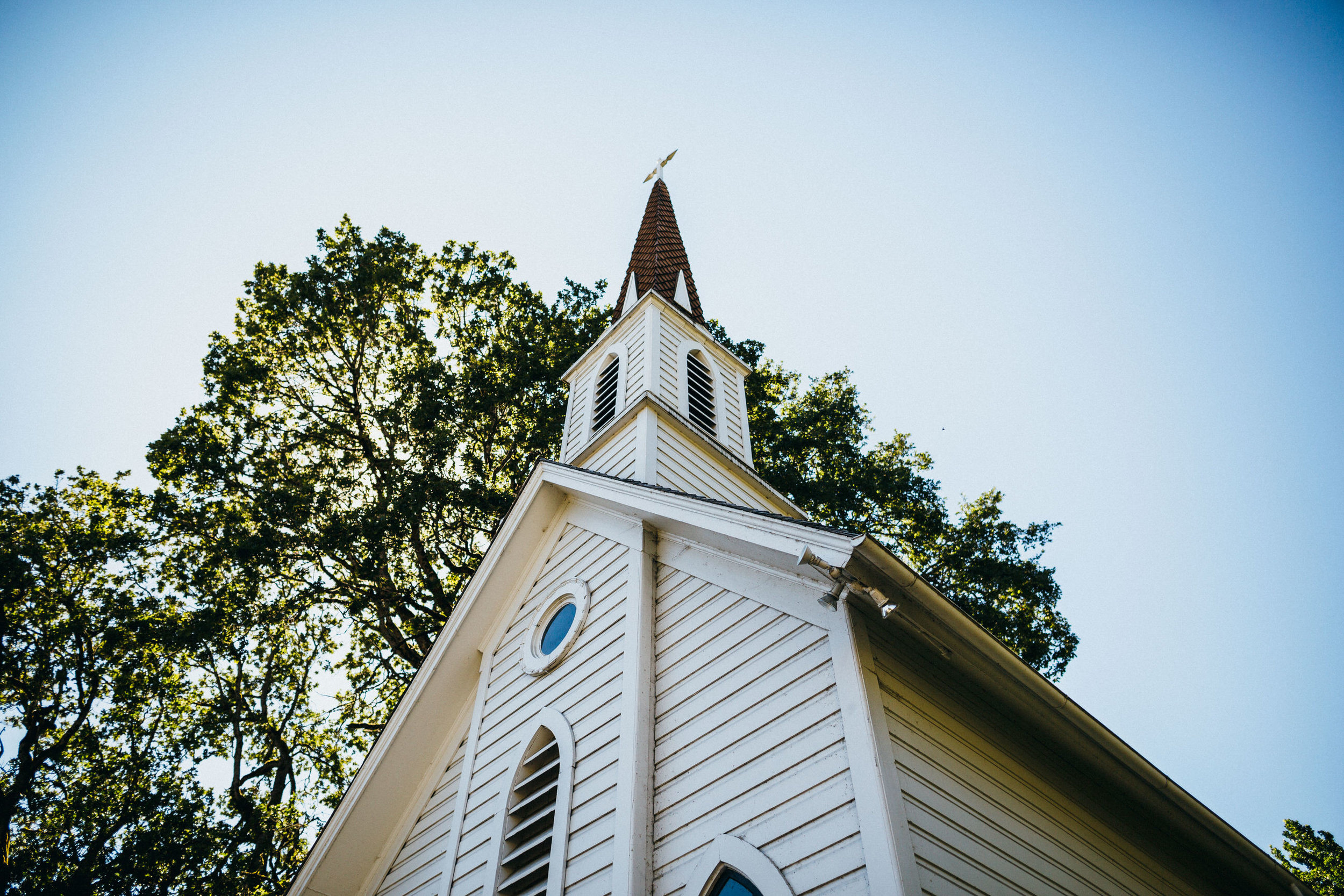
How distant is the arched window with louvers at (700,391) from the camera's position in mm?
11562

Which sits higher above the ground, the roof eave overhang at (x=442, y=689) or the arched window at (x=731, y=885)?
the roof eave overhang at (x=442, y=689)

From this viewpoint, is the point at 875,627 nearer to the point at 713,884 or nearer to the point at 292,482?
the point at 713,884

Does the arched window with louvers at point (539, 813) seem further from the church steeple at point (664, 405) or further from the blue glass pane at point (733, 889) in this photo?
the church steeple at point (664, 405)

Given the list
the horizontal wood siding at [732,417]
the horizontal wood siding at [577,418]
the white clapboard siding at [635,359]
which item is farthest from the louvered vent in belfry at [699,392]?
the horizontal wood siding at [577,418]

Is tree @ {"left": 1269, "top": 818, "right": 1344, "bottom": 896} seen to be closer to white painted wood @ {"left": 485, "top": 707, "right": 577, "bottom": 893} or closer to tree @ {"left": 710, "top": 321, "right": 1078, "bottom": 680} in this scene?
tree @ {"left": 710, "top": 321, "right": 1078, "bottom": 680}

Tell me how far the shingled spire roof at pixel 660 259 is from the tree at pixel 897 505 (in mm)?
1739

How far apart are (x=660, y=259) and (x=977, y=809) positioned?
13.1 metres

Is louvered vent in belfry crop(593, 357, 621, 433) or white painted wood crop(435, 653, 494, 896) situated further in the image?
louvered vent in belfry crop(593, 357, 621, 433)

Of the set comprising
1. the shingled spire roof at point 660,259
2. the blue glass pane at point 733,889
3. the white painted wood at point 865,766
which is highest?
the shingled spire roof at point 660,259

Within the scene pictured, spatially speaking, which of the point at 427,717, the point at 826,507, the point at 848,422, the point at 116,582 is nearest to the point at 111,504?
the point at 116,582

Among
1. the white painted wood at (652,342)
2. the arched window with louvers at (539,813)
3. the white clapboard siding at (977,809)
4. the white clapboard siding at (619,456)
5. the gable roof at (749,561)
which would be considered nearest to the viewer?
the white clapboard siding at (977,809)

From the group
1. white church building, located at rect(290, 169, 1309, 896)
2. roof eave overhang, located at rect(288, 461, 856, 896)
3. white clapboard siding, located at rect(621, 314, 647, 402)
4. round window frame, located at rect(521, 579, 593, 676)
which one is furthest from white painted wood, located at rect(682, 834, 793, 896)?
white clapboard siding, located at rect(621, 314, 647, 402)

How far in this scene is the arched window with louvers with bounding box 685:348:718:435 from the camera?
37.9 feet

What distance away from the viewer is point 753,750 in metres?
4.46
